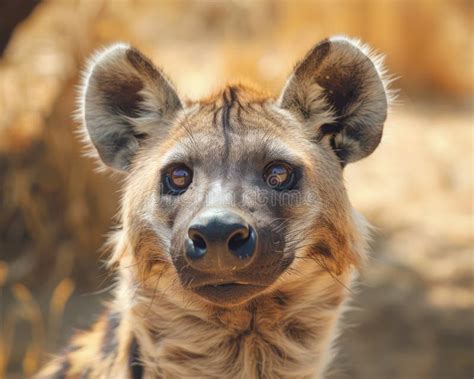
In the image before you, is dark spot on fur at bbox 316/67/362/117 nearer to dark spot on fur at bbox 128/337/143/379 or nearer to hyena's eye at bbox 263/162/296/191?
hyena's eye at bbox 263/162/296/191

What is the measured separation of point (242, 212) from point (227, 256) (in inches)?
8.2

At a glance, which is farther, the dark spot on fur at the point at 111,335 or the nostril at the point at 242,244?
the dark spot on fur at the point at 111,335

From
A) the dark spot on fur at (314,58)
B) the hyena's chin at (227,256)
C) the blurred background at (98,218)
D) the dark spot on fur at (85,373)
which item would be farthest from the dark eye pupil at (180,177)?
the blurred background at (98,218)

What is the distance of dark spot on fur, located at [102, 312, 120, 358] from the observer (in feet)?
14.4

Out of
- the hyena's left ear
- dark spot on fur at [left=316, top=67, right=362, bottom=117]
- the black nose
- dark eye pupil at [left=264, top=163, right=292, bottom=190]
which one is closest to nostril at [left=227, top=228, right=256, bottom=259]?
the black nose

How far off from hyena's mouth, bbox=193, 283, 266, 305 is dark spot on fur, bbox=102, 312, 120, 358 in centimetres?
84

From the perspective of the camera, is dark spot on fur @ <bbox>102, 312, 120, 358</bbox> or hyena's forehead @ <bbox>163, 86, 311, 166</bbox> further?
dark spot on fur @ <bbox>102, 312, 120, 358</bbox>

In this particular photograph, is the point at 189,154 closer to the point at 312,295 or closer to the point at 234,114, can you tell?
the point at 234,114

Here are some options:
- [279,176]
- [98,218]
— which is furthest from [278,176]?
[98,218]

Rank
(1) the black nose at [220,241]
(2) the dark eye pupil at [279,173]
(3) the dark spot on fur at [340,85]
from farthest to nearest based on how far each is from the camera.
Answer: (3) the dark spot on fur at [340,85] < (2) the dark eye pupil at [279,173] < (1) the black nose at [220,241]

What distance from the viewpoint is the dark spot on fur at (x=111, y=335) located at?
4379 millimetres

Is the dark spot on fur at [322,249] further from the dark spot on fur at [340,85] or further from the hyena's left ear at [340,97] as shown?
the dark spot on fur at [340,85]

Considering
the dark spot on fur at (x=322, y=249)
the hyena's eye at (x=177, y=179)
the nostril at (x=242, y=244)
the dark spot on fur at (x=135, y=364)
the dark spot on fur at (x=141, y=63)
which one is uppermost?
the dark spot on fur at (x=141, y=63)

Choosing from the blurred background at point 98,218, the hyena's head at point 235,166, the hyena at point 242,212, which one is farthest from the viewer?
the blurred background at point 98,218
